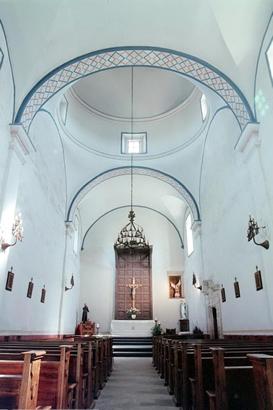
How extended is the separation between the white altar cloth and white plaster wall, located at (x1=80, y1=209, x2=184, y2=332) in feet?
4.39

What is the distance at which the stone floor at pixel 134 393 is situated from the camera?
4.40m

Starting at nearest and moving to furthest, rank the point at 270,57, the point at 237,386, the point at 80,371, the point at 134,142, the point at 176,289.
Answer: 1. the point at 237,386
2. the point at 80,371
3. the point at 270,57
4. the point at 134,142
5. the point at 176,289

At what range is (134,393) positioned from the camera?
17.1 ft

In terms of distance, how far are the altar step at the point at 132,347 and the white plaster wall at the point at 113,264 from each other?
254cm

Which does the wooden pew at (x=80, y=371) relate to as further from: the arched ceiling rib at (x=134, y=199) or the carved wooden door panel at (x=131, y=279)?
the carved wooden door panel at (x=131, y=279)

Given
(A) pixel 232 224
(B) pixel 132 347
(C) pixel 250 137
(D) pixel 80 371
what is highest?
(C) pixel 250 137

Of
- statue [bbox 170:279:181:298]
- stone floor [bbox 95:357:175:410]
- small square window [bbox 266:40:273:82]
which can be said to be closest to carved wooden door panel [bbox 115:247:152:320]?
statue [bbox 170:279:181:298]

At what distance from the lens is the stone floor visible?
173 inches

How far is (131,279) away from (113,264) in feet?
4.47

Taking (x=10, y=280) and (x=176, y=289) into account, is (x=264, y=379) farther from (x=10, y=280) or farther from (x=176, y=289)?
(x=176, y=289)

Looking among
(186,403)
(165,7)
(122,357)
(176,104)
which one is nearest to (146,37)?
(165,7)

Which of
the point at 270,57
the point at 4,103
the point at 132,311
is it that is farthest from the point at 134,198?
the point at 270,57

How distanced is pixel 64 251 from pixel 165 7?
888 cm

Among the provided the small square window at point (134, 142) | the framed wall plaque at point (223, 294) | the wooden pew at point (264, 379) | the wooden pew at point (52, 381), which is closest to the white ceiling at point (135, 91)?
the small square window at point (134, 142)
